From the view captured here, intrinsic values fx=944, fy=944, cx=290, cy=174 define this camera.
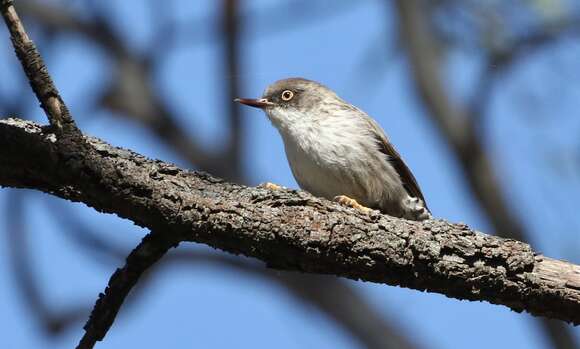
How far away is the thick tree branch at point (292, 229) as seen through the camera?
414 centimetres

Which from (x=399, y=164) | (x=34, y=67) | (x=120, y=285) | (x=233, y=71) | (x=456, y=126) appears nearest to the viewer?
(x=34, y=67)

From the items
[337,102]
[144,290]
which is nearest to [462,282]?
[337,102]

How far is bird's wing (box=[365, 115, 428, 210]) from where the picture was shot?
7375 millimetres

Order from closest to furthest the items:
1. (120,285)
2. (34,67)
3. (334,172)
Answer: (34,67)
(120,285)
(334,172)

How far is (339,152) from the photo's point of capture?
22.7ft

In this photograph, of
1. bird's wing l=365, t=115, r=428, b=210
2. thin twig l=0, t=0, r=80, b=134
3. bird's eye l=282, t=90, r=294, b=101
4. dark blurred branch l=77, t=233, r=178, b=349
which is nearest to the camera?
thin twig l=0, t=0, r=80, b=134

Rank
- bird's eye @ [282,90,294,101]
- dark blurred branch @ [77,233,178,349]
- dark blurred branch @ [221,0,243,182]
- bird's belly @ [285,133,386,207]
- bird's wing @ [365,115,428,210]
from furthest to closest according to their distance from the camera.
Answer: dark blurred branch @ [221,0,243,182], bird's eye @ [282,90,294,101], bird's wing @ [365,115,428,210], bird's belly @ [285,133,386,207], dark blurred branch @ [77,233,178,349]

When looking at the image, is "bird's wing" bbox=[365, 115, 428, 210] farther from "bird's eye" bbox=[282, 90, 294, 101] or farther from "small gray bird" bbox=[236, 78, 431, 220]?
"bird's eye" bbox=[282, 90, 294, 101]

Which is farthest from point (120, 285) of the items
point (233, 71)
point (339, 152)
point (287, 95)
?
point (233, 71)

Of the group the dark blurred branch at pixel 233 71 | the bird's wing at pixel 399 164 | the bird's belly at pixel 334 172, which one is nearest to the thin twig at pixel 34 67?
the bird's belly at pixel 334 172

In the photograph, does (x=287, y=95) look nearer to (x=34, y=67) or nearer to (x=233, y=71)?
(x=34, y=67)

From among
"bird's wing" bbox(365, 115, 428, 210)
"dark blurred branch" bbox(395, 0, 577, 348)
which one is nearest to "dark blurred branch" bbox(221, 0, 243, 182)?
"dark blurred branch" bbox(395, 0, 577, 348)

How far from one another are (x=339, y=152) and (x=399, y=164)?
767 mm

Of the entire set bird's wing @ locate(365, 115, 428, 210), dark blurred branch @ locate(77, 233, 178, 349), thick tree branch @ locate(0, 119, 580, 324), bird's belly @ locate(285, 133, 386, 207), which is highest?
bird's wing @ locate(365, 115, 428, 210)
